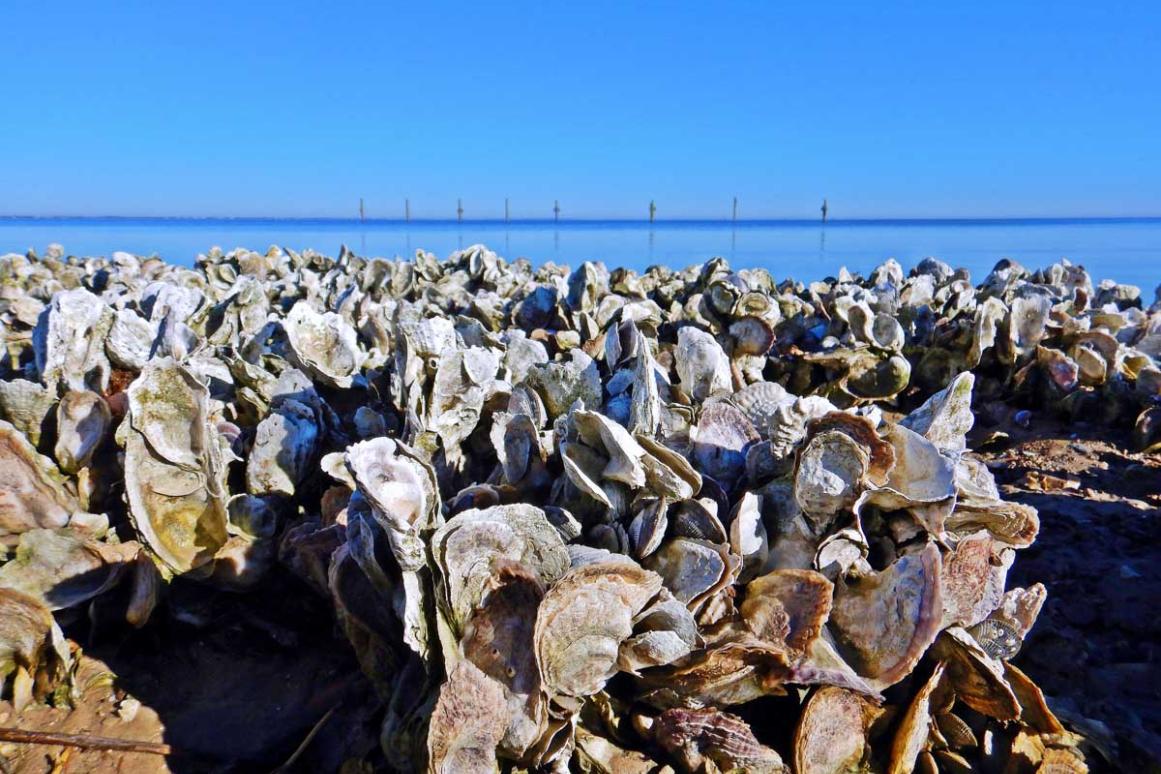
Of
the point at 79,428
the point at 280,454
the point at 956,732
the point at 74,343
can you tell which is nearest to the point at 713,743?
the point at 956,732

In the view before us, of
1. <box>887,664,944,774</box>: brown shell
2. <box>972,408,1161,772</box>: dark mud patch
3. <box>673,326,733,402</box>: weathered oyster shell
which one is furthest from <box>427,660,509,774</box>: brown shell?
<box>673,326,733,402</box>: weathered oyster shell

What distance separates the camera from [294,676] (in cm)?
247

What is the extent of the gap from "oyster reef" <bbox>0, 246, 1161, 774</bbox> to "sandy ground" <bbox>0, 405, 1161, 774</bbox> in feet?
0.32

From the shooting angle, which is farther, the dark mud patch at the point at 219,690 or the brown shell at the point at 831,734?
the dark mud patch at the point at 219,690

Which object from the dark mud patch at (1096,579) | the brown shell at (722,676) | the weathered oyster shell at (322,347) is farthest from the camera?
the weathered oyster shell at (322,347)

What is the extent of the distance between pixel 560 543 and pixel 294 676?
3.71ft

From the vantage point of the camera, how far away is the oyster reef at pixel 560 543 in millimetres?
1940

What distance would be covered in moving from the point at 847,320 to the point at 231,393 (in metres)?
4.12

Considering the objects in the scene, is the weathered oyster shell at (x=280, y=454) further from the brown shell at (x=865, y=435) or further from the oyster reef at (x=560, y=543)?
the brown shell at (x=865, y=435)

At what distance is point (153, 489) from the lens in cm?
277

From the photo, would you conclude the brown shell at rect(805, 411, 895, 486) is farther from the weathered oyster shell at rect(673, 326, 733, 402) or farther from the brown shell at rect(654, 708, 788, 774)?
the weathered oyster shell at rect(673, 326, 733, 402)

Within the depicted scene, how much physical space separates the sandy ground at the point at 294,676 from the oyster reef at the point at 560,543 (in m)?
0.10

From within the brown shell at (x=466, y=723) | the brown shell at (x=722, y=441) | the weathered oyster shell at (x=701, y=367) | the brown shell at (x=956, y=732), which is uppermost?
the weathered oyster shell at (x=701, y=367)

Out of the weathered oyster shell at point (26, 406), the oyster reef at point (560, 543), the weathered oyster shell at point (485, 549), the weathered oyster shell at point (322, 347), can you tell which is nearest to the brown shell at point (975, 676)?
the oyster reef at point (560, 543)
